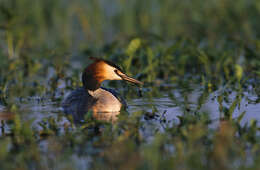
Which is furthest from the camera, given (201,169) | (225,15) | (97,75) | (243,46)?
(225,15)

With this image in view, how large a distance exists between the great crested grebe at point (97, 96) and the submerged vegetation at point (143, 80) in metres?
0.28

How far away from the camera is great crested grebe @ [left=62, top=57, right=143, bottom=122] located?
7520 millimetres

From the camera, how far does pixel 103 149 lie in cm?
529

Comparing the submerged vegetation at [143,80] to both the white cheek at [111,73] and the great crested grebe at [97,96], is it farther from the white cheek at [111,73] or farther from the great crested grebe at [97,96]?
the white cheek at [111,73]

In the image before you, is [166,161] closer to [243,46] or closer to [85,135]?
[85,135]

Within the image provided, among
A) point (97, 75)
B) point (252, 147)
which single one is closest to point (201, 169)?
point (252, 147)

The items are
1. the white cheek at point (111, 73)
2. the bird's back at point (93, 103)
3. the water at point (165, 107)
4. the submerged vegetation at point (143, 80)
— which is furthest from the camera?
the white cheek at point (111, 73)

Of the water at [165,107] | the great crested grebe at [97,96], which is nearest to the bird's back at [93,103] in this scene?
the great crested grebe at [97,96]

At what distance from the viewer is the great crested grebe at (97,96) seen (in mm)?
7520

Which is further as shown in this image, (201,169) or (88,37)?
(88,37)

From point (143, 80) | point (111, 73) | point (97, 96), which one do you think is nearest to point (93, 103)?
point (97, 96)

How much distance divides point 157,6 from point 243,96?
17.9ft

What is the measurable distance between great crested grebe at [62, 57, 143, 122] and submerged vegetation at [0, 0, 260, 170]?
0.28 m

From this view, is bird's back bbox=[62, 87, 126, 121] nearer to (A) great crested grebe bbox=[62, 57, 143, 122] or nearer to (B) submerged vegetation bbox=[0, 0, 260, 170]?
(A) great crested grebe bbox=[62, 57, 143, 122]
